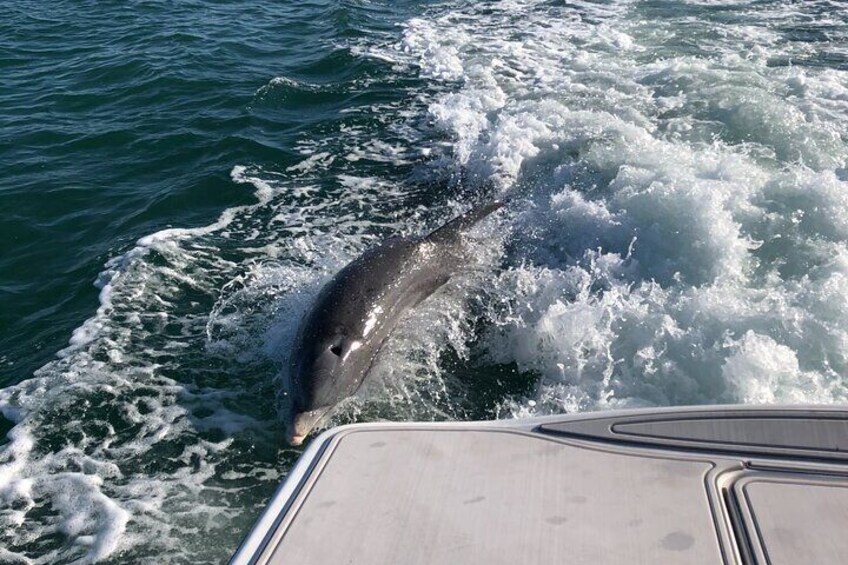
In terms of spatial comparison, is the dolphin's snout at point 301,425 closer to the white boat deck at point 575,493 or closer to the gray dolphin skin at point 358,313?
the gray dolphin skin at point 358,313

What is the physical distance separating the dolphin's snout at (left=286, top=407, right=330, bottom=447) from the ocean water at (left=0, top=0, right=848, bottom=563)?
0.37 feet

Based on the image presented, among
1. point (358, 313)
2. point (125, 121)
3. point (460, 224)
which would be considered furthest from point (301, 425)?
point (125, 121)

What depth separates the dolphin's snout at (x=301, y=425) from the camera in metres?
6.79

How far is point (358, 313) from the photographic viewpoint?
7.78 m

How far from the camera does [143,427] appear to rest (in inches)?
277

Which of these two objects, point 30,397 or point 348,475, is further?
point 30,397

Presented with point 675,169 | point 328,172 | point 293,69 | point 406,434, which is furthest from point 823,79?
point 406,434

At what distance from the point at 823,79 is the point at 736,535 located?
39.5 feet

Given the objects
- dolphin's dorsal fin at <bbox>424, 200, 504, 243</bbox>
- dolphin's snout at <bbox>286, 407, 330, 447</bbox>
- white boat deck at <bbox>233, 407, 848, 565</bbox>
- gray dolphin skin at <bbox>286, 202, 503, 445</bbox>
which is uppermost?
white boat deck at <bbox>233, 407, 848, 565</bbox>

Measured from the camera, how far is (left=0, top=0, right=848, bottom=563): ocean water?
6852mm

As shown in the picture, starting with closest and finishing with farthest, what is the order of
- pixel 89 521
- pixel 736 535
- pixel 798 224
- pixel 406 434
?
pixel 736 535 → pixel 406 434 → pixel 89 521 → pixel 798 224

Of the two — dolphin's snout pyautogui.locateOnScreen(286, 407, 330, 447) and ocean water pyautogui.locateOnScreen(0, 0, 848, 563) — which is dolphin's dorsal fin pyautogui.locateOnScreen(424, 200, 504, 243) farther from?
dolphin's snout pyautogui.locateOnScreen(286, 407, 330, 447)

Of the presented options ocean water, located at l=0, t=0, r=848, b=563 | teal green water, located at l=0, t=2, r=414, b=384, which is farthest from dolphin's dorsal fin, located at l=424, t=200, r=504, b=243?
teal green water, located at l=0, t=2, r=414, b=384

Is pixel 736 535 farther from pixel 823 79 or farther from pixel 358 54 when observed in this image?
pixel 358 54
